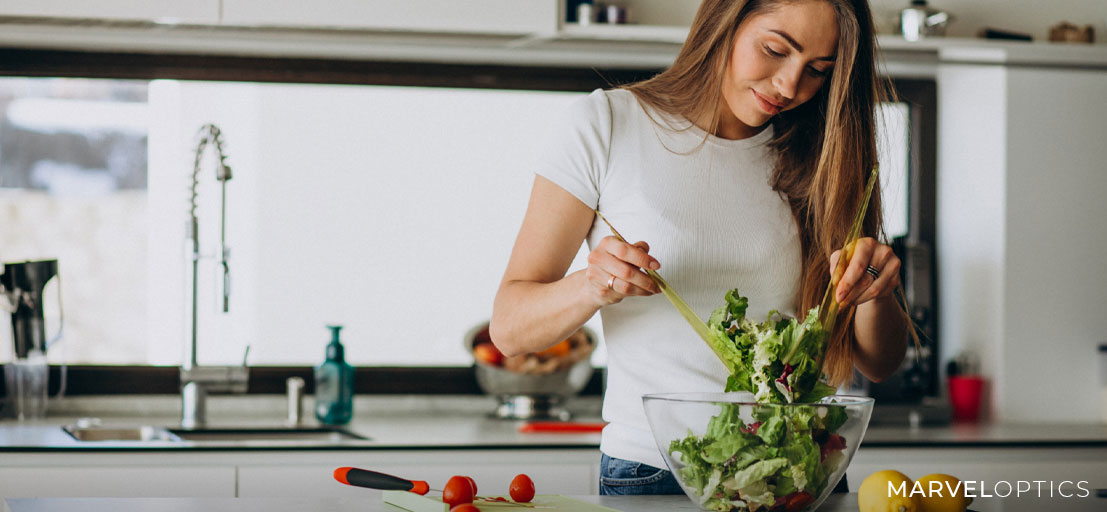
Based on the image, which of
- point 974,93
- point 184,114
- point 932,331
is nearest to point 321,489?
point 184,114

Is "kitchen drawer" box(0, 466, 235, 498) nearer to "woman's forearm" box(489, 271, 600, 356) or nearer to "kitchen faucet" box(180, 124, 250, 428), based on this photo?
"kitchen faucet" box(180, 124, 250, 428)

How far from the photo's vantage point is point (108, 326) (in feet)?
9.10

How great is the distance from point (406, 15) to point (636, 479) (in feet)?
4.60

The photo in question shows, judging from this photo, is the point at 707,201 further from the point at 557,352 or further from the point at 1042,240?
the point at 1042,240

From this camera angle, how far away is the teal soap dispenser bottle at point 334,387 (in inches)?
101

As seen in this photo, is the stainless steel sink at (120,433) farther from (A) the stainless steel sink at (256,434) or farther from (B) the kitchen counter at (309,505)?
(B) the kitchen counter at (309,505)

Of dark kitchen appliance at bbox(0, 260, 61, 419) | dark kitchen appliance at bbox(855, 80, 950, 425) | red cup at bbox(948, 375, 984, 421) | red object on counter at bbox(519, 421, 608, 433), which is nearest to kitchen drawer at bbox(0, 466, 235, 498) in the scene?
dark kitchen appliance at bbox(0, 260, 61, 419)

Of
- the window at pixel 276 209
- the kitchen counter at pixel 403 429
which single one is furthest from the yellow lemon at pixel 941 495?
the window at pixel 276 209

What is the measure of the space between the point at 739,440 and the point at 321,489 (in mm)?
1324

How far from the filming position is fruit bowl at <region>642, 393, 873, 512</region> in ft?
3.51

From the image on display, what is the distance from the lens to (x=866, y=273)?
4.11 ft

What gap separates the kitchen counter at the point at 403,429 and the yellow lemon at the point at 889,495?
1.14 m

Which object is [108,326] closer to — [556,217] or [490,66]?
[490,66]

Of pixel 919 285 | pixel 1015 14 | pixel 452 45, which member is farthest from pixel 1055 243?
pixel 452 45
